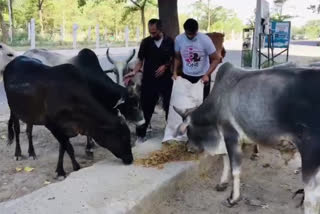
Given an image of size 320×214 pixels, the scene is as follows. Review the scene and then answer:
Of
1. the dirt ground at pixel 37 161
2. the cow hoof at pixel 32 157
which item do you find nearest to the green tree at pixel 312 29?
the dirt ground at pixel 37 161

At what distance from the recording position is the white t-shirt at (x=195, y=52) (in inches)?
202

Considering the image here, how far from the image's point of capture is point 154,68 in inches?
217

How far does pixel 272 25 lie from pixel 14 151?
919 centimetres

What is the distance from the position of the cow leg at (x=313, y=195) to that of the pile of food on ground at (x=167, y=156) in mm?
1513

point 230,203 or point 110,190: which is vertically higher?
point 110,190

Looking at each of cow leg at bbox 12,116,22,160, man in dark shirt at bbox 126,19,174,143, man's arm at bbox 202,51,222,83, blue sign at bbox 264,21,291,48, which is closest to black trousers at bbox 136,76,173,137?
man in dark shirt at bbox 126,19,174,143

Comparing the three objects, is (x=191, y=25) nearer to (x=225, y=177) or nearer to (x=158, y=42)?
(x=158, y=42)

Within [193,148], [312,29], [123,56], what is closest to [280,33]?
[123,56]

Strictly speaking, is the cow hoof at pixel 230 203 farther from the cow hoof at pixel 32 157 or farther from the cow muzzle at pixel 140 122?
the cow hoof at pixel 32 157

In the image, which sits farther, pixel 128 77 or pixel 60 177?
pixel 128 77

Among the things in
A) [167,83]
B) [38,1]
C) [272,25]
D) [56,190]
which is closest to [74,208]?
[56,190]

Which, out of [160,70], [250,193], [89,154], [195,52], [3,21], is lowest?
[250,193]

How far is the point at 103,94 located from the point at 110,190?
155 cm

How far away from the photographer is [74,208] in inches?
136
